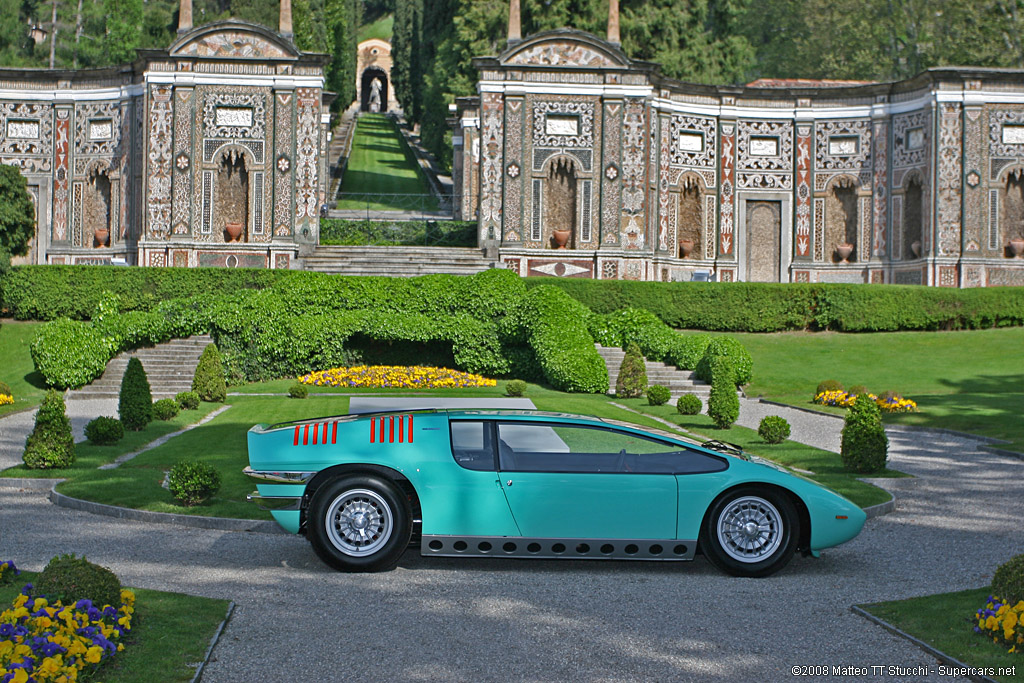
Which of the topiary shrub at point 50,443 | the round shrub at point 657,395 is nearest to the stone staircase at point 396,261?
the round shrub at point 657,395

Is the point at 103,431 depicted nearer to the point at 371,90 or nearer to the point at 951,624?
the point at 951,624

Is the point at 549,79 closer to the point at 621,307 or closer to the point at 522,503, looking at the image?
the point at 621,307

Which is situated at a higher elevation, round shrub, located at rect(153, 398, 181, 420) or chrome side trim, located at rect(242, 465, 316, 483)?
chrome side trim, located at rect(242, 465, 316, 483)

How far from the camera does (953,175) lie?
40281 mm

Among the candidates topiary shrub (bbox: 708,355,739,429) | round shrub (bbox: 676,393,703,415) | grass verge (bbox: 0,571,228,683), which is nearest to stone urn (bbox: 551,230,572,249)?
round shrub (bbox: 676,393,703,415)

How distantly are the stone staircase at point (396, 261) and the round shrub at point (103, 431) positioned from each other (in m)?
18.1

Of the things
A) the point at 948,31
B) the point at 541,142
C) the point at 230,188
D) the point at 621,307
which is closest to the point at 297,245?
the point at 230,188

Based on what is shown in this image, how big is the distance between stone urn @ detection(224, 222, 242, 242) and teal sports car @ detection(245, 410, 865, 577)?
3182 cm

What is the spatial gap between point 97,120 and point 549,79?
18.8 metres

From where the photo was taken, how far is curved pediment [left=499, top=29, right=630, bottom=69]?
1540 inches

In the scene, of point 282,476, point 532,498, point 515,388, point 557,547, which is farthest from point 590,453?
point 515,388

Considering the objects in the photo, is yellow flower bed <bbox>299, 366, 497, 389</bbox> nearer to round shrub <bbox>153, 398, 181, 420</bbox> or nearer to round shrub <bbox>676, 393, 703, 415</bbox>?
round shrub <bbox>153, 398, 181, 420</bbox>

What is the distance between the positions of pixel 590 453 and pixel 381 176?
184 feet

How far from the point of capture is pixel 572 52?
1544 inches
